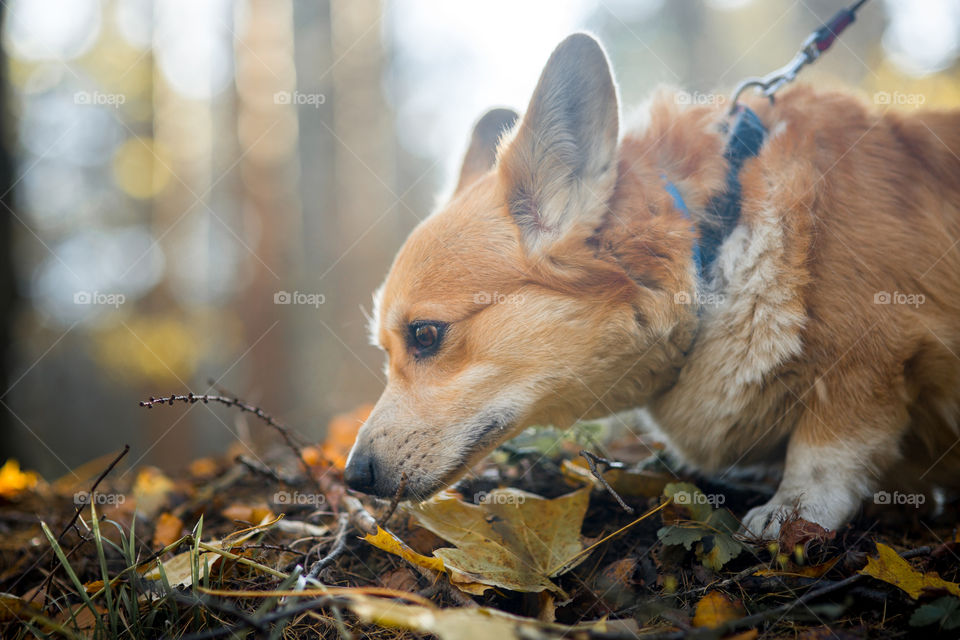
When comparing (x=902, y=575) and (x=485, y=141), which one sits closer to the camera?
(x=902, y=575)

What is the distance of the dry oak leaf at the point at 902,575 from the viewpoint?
122 centimetres

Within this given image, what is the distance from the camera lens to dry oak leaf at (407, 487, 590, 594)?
1.38 metres

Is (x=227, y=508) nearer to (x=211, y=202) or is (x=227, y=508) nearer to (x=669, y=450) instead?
(x=669, y=450)

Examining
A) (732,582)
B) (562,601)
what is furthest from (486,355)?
(732,582)

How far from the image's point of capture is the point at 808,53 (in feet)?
7.54

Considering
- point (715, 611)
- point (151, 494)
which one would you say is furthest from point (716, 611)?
point (151, 494)

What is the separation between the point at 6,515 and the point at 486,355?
2.14m

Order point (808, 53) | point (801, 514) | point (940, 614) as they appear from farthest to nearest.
Result: point (808, 53)
point (801, 514)
point (940, 614)

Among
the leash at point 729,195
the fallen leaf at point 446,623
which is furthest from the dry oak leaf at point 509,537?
the leash at point 729,195

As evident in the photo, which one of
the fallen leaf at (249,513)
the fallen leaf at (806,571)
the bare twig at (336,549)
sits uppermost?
the fallen leaf at (806,571)

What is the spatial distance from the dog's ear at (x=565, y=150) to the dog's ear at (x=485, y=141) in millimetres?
732

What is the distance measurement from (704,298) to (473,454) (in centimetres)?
97

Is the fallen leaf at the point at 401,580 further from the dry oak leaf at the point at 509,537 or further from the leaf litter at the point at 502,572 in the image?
the dry oak leaf at the point at 509,537

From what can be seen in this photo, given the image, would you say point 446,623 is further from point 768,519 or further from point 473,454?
point 768,519
